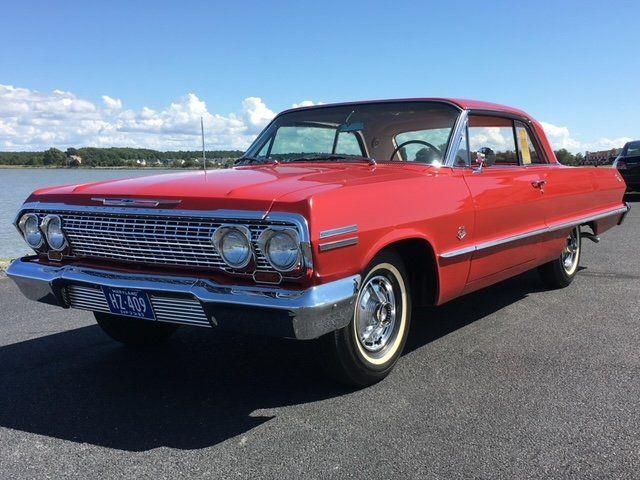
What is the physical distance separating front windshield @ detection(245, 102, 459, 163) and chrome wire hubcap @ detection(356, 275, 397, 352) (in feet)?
3.87

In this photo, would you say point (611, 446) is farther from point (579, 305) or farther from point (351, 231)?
point (579, 305)

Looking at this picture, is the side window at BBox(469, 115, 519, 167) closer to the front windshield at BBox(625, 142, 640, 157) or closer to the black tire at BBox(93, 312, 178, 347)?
the black tire at BBox(93, 312, 178, 347)

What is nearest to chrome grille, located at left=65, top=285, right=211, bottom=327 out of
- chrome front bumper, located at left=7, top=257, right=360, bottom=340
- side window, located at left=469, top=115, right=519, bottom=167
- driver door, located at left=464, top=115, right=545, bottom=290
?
chrome front bumper, located at left=7, top=257, right=360, bottom=340

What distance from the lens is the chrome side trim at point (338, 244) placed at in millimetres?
2840

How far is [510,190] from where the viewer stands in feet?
14.7

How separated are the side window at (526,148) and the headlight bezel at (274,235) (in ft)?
10.4

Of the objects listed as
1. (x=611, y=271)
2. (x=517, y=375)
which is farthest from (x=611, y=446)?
(x=611, y=271)

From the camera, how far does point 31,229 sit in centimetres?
369

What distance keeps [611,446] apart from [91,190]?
3.04m

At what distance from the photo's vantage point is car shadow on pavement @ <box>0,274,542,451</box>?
9.78 ft

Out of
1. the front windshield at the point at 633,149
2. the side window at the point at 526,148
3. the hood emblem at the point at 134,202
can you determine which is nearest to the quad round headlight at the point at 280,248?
the hood emblem at the point at 134,202

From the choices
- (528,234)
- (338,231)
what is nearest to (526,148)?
(528,234)

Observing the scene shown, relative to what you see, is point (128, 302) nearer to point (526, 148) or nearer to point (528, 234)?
point (528, 234)

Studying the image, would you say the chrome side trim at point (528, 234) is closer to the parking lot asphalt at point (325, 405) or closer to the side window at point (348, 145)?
the parking lot asphalt at point (325, 405)
